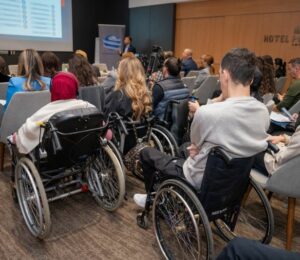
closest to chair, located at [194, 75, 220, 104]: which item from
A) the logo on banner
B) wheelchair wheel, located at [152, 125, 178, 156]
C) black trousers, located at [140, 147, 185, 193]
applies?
wheelchair wheel, located at [152, 125, 178, 156]

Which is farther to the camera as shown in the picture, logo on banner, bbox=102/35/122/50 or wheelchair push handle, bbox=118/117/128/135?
logo on banner, bbox=102/35/122/50

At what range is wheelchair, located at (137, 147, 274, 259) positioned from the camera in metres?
1.37

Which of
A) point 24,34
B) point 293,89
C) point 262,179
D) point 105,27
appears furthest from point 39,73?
point 105,27

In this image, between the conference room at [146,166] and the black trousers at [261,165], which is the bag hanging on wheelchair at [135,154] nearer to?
the conference room at [146,166]

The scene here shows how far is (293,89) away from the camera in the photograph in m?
3.21

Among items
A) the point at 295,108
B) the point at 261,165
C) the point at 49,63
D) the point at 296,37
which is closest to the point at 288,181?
the point at 261,165

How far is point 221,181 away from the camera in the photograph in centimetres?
140

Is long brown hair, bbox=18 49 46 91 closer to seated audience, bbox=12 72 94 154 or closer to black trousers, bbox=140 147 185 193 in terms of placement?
seated audience, bbox=12 72 94 154

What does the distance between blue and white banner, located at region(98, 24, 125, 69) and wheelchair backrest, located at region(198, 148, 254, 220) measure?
311 inches

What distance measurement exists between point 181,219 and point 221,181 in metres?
0.34

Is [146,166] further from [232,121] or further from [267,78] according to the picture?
[267,78]

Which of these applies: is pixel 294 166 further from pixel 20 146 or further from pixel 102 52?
pixel 102 52

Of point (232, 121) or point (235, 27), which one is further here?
point (235, 27)

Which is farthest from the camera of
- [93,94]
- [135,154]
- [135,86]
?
[93,94]
